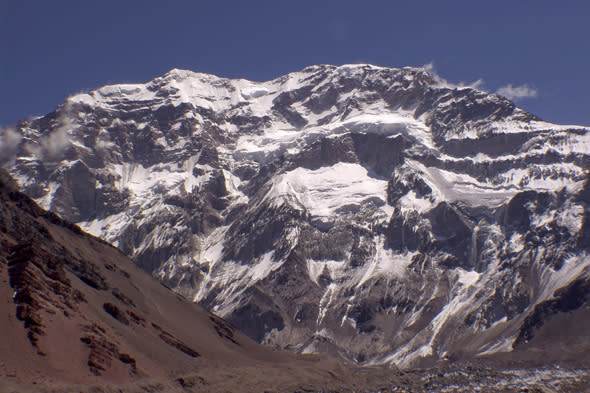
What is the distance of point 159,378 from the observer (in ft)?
282

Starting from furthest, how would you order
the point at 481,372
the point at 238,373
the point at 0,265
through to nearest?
the point at 481,372, the point at 238,373, the point at 0,265

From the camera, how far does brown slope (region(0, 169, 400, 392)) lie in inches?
2862

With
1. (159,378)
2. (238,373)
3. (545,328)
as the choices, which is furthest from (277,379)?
(545,328)

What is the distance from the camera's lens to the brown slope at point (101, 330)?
238 ft

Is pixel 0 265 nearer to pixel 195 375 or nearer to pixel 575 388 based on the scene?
pixel 195 375

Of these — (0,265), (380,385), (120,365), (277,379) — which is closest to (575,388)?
(380,385)

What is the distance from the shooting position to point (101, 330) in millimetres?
86875

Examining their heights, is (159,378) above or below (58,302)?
below

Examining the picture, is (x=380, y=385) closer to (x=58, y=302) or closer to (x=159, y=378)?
(x=159, y=378)

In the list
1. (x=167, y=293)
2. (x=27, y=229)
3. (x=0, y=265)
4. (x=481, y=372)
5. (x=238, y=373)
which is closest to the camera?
(x=0, y=265)

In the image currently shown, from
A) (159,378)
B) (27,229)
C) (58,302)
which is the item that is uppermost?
(27,229)

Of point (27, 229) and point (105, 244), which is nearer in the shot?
point (27, 229)

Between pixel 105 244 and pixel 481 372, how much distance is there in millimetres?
89173

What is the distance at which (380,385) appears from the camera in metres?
126
